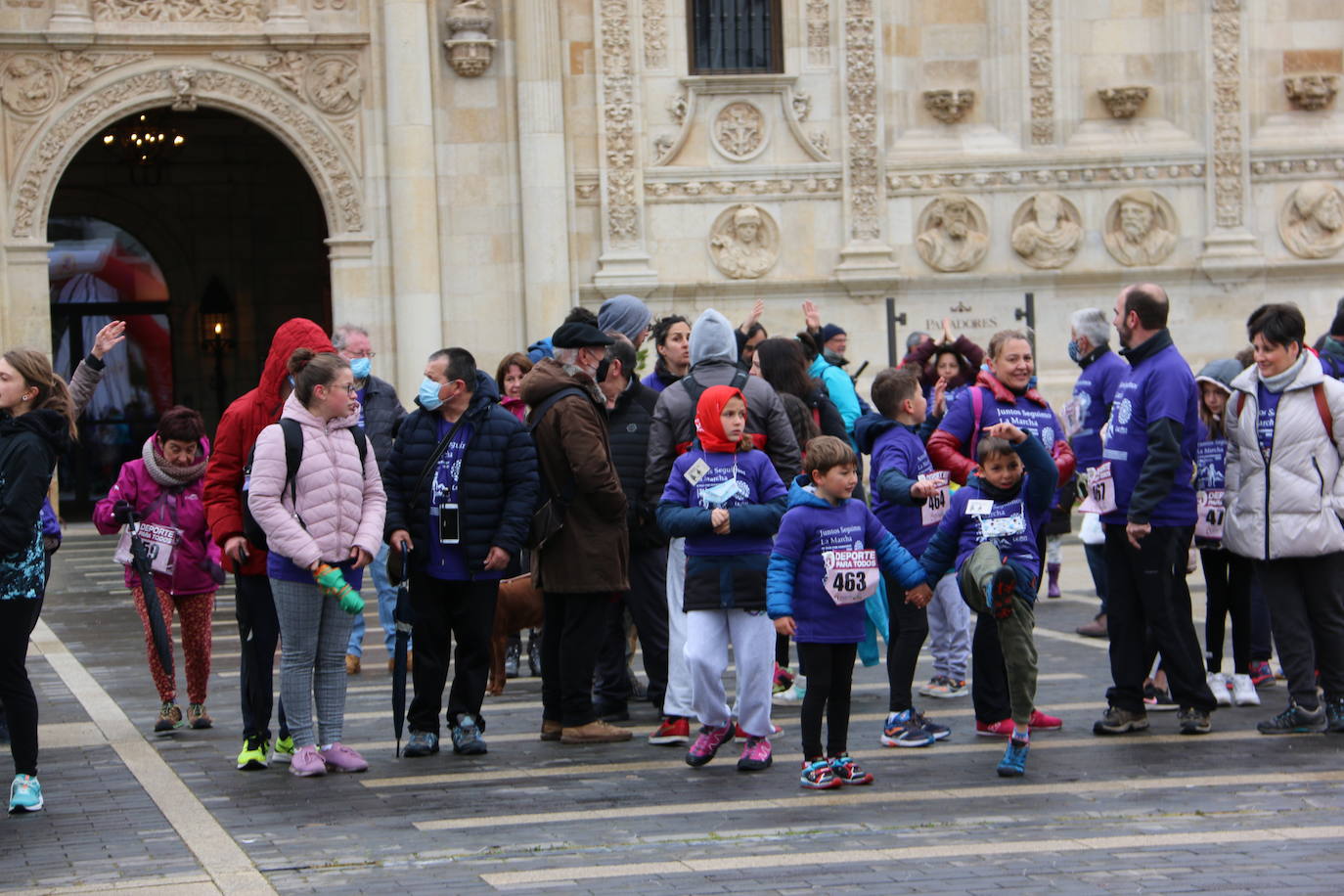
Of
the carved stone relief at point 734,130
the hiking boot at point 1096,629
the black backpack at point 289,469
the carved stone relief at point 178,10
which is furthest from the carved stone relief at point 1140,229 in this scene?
the black backpack at point 289,469

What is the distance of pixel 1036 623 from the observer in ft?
45.5

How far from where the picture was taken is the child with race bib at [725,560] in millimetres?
9039

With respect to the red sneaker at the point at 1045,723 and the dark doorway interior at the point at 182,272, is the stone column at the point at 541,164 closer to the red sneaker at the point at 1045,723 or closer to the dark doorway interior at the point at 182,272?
the dark doorway interior at the point at 182,272

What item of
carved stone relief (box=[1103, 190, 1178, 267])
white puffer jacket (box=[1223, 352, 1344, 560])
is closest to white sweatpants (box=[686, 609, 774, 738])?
white puffer jacket (box=[1223, 352, 1344, 560])

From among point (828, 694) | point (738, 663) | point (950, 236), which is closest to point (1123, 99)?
point (950, 236)

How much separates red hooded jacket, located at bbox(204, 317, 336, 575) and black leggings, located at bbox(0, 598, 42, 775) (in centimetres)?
111

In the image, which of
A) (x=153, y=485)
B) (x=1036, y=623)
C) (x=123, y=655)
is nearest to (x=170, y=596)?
(x=153, y=485)

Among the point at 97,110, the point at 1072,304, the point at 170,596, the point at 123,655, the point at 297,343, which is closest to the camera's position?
the point at 297,343

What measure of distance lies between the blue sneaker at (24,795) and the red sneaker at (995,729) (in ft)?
14.2

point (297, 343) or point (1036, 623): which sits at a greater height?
point (297, 343)

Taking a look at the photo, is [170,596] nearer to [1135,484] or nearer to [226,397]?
[1135,484]

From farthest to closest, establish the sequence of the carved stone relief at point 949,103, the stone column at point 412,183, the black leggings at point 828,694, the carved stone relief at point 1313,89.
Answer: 1. the carved stone relief at point 1313,89
2. the carved stone relief at point 949,103
3. the stone column at point 412,183
4. the black leggings at point 828,694

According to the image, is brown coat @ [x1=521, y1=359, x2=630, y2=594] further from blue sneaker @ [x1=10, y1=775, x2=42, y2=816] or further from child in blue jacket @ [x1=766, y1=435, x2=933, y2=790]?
blue sneaker @ [x1=10, y1=775, x2=42, y2=816]

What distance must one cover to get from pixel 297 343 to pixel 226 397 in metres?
20.3
